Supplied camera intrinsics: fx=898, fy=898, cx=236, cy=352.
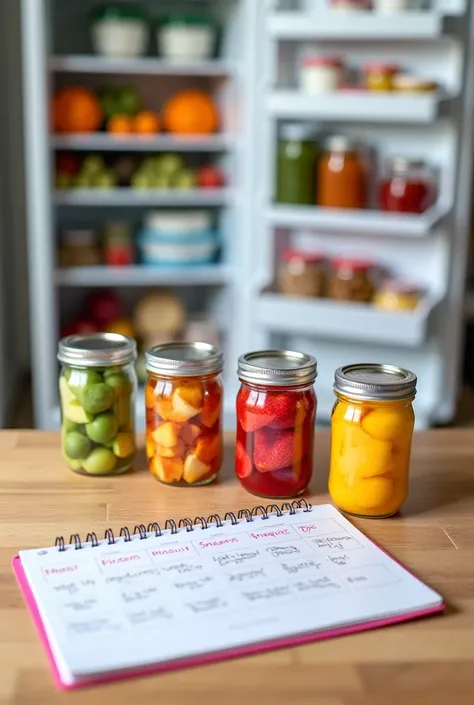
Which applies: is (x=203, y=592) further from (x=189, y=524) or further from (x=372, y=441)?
(x=372, y=441)

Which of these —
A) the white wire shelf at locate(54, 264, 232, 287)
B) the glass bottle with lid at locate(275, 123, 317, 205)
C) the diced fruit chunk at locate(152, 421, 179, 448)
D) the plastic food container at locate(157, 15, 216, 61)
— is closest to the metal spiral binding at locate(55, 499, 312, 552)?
the diced fruit chunk at locate(152, 421, 179, 448)

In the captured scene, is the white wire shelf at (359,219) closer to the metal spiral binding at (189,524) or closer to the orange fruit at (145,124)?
the orange fruit at (145,124)

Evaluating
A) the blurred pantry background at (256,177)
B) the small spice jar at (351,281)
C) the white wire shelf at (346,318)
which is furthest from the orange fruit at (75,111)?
the small spice jar at (351,281)

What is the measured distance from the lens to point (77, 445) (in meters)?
1.17

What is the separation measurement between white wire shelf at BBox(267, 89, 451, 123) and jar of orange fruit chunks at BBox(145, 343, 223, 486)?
168 cm

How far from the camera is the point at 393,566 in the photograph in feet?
3.07

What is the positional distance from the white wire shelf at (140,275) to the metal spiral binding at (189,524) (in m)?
2.06

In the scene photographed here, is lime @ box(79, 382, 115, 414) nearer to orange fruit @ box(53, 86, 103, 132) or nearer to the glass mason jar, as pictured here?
the glass mason jar

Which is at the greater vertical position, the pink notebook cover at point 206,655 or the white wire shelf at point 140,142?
the white wire shelf at point 140,142

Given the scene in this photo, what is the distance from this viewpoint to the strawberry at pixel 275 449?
1.09 metres

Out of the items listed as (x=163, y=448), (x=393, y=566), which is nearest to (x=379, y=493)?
(x=393, y=566)

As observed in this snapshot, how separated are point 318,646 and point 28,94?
241 cm

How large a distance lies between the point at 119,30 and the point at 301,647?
8.20ft

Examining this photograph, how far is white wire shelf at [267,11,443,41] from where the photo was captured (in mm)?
2621
